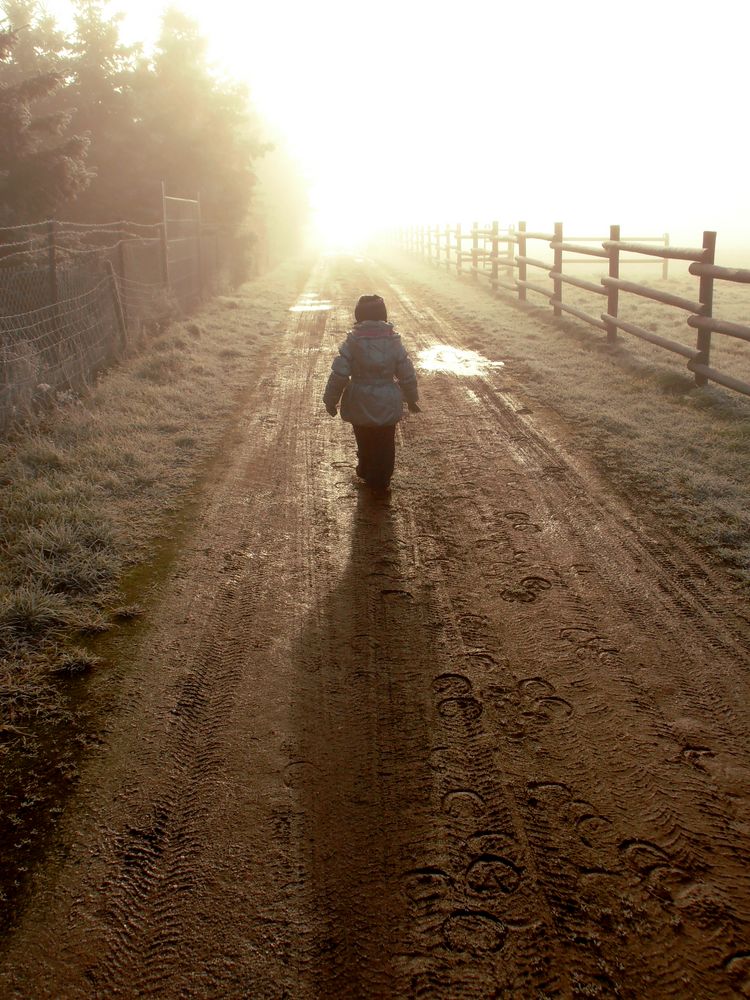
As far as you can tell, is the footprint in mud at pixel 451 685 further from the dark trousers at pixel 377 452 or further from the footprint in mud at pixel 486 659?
the dark trousers at pixel 377 452

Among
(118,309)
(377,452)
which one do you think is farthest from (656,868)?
(118,309)

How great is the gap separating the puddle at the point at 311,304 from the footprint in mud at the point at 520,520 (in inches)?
494

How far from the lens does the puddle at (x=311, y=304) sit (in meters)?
17.5

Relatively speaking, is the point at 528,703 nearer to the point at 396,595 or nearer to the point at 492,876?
the point at 492,876

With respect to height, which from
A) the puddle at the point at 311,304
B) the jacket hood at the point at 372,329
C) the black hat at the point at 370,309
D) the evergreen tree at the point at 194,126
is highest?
the evergreen tree at the point at 194,126

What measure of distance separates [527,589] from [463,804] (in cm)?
172

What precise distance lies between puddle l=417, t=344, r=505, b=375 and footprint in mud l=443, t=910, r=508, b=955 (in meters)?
8.27

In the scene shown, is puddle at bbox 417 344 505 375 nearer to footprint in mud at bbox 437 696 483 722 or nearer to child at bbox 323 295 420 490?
child at bbox 323 295 420 490

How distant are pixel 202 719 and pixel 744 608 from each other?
2.67 meters

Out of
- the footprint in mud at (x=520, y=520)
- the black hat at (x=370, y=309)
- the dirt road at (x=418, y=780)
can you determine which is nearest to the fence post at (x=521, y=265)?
the black hat at (x=370, y=309)

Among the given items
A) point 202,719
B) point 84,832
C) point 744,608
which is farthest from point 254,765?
point 744,608

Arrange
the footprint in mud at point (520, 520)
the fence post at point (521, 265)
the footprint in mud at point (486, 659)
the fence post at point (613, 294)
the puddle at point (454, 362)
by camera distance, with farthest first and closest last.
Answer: the fence post at point (521, 265)
the fence post at point (613, 294)
the puddle at point (454, 362)
the footprint in mud at point (520, 520)
the footprint in mud at point (486, 659)

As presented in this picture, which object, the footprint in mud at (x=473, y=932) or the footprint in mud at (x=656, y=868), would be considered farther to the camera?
the footprint in mud at (x=656, y=868)

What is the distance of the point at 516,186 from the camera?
154500 millimetres
